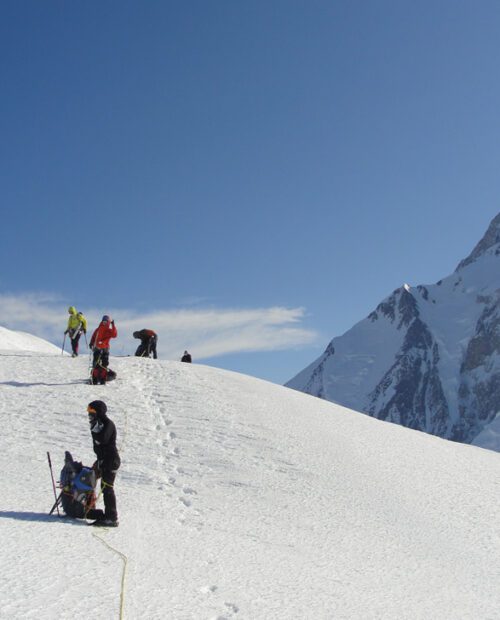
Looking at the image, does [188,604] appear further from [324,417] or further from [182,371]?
[182,371]

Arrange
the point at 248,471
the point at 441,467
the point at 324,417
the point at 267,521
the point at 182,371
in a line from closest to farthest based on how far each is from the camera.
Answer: the point at 267,521
the point at 248,471
the point at 441,467
the point at 324,417
the point at 182,371

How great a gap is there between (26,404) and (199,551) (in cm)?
1062

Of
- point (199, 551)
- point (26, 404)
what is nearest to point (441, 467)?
point (199, 551)

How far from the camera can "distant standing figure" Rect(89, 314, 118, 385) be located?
1977 cm

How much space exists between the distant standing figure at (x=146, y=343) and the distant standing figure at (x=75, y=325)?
3310mm

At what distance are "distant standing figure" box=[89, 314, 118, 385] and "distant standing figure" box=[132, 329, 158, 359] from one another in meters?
7.66

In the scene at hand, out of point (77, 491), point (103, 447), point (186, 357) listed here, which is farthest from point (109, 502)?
point (186, 357)

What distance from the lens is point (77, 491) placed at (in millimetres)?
9445

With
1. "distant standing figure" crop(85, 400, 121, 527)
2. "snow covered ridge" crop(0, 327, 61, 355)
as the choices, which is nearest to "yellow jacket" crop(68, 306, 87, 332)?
"distant standing figure" crop(85, 400, 121, 527)

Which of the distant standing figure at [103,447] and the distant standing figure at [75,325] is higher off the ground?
the distant standing figure at [75,325]

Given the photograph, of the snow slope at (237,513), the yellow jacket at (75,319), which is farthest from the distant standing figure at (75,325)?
the snow slope at (237,513)

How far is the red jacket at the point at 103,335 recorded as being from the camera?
1978 centimetres

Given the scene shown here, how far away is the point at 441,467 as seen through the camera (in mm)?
17328

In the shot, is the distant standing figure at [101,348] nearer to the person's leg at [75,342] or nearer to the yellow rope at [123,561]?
the person's leg at [75,342]
